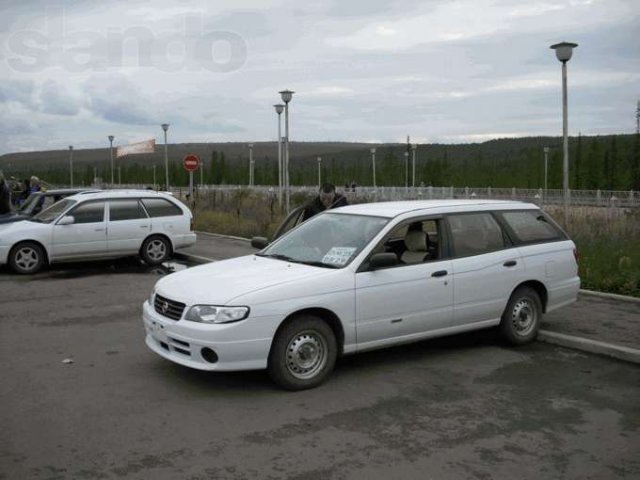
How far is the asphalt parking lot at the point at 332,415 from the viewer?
462 cm

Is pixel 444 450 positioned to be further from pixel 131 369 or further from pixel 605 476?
pixel 131 369

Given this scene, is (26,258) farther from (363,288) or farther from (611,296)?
(611,296)

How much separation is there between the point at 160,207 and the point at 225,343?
31.7 feet

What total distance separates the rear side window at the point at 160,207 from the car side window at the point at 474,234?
8.85m

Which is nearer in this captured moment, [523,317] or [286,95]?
[523,317]

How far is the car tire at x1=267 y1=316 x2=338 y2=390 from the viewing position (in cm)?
603

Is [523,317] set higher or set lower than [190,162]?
lower

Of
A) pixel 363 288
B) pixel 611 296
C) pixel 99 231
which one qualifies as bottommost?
pixel 611 296

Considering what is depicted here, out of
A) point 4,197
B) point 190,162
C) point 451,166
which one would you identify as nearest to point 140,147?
point 190,162

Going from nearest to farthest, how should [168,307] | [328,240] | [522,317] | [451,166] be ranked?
[168,307], [328,240], [522,317], [451,166]

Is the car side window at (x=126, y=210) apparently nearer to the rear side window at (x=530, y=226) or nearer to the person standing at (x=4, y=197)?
the person standing at (x=4, y=197)

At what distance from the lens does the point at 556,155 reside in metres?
68.0

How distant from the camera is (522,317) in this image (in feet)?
25.6

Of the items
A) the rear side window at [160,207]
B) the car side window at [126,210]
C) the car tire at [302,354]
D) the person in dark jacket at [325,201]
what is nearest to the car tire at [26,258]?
the car side window at [126,210]
